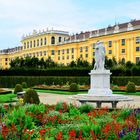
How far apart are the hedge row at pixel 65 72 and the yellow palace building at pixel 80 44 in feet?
64.6

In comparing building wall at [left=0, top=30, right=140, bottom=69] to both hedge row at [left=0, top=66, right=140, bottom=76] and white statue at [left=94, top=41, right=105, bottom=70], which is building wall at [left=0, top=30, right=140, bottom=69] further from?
white statue at [left=94, top=41, right=105, bottom=70]

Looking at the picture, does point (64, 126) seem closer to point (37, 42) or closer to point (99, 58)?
point (99, 58)

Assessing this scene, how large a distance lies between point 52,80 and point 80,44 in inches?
1340

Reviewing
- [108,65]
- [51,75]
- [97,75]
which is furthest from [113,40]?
[97,75]

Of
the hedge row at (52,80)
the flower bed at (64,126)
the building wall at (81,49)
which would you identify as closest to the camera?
the flower bed at (64,126)

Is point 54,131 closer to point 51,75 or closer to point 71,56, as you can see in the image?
point 51,75

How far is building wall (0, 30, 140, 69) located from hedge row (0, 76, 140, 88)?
22.8m

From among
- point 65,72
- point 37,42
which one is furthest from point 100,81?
point 37,42

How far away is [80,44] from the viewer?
80250 mm

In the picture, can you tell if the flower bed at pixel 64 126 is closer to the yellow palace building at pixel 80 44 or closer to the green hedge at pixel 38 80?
the green hedge at pixel 38 80

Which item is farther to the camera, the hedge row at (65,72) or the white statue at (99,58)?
the hedge row at (65,72)

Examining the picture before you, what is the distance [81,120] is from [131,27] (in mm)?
56490

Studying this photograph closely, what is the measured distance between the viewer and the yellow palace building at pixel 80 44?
6531 cm

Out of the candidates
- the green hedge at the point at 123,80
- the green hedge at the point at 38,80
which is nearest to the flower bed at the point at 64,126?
the green hedge at the point at 123,80
